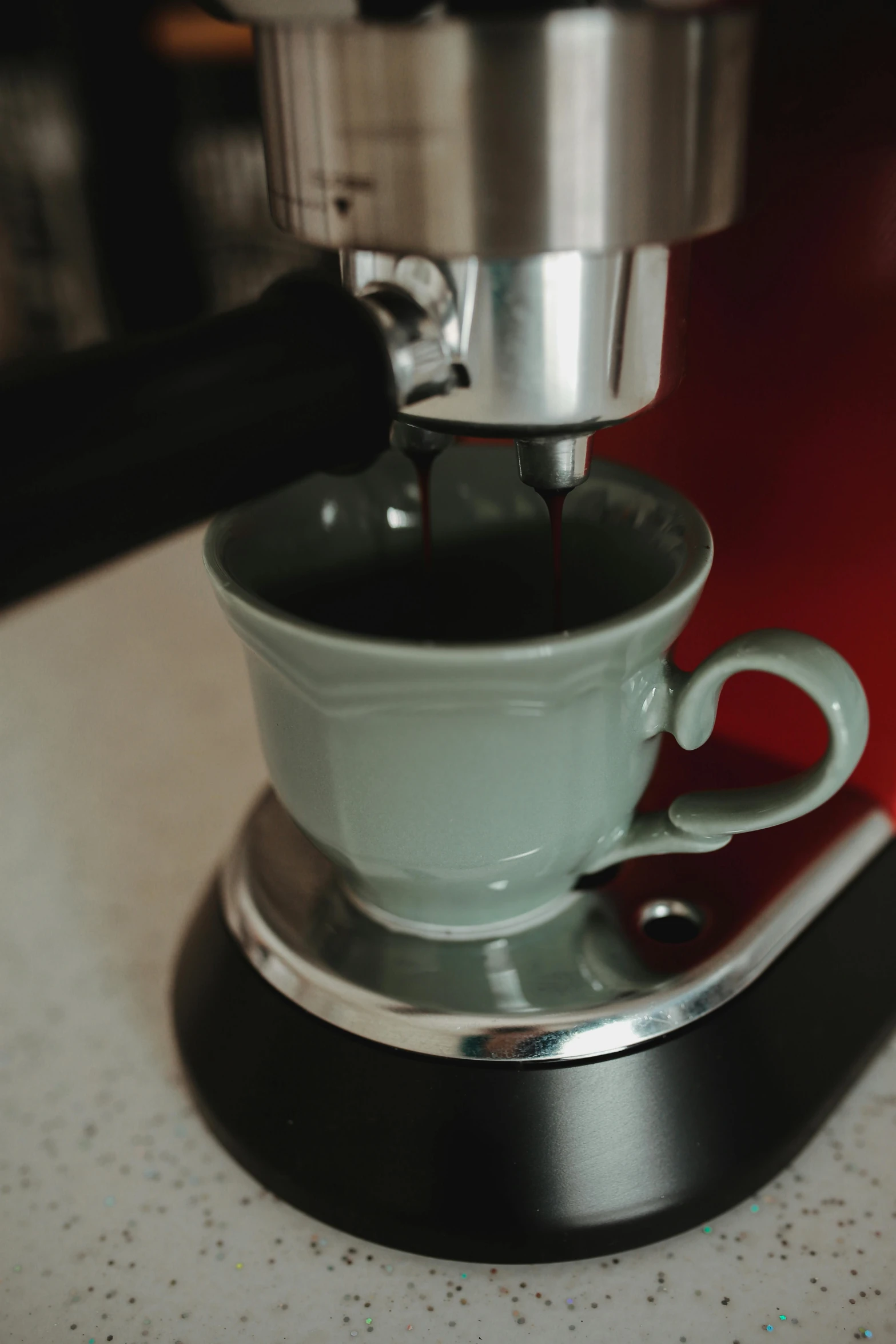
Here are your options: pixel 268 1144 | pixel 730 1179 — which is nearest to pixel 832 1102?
pixel 730 1179

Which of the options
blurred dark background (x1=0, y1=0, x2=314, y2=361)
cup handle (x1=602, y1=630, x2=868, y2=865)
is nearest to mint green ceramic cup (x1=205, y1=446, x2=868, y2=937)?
cup handle (x1=602, y1=630, x2=868, y2=865)

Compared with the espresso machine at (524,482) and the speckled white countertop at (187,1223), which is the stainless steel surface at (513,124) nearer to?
the espresso machine at (524,482)

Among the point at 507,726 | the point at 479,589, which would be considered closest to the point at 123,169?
the point at 479,589

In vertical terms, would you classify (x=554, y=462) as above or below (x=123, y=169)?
above

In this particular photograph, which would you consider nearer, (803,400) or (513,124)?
(513,124)

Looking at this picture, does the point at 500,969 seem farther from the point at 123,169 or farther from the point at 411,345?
the point at 123,169

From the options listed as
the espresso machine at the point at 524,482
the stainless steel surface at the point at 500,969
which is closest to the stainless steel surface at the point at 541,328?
the espresso machine at the point at 524,482

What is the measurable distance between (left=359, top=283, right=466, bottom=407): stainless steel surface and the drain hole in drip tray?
16cm

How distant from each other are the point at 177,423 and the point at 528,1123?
0.58ft

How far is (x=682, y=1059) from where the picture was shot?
0.28 m

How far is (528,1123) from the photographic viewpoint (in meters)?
0.27

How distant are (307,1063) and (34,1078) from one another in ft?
0.30

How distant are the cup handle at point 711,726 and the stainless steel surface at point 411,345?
3.6 inches

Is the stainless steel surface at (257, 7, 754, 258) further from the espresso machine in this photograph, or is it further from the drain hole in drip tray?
the drain hole in drip tray
